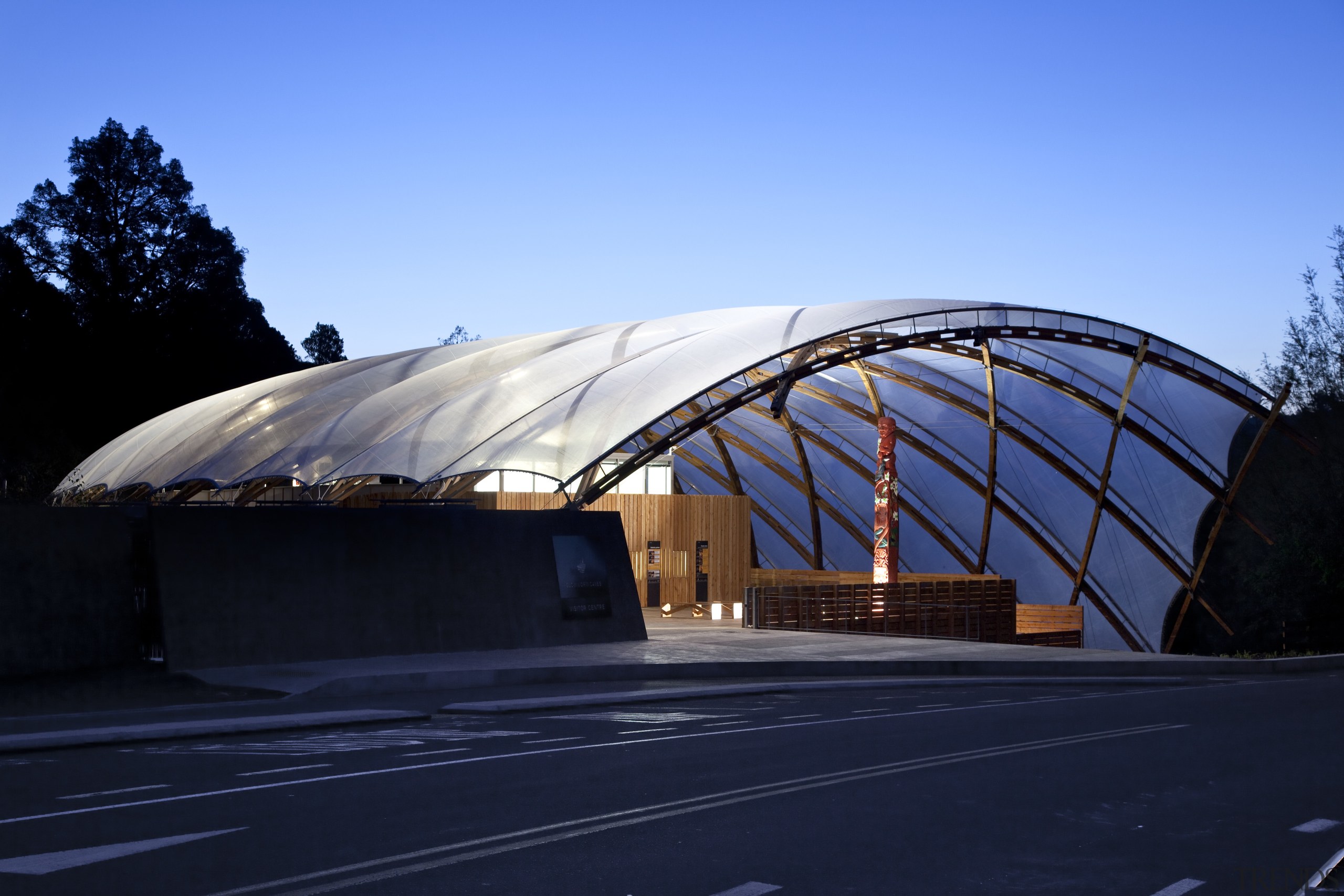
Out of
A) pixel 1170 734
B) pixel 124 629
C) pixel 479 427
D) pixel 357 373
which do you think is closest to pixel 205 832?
pixel 1170 734

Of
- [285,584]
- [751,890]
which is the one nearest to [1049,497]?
[285,584]

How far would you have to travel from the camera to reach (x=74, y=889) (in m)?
6.54

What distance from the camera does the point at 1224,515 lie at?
44.7m

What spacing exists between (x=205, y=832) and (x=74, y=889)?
1.49 metres

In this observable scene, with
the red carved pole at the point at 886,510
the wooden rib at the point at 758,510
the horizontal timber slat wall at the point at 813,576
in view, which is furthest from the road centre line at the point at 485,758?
the wooden rib at the point at 758,510

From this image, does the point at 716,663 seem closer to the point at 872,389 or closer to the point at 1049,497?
the point at 872,389

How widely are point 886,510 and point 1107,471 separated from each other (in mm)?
9714

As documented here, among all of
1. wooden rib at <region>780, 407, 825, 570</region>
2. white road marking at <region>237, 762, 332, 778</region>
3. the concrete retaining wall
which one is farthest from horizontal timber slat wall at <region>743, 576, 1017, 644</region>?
white road marking at <region>237, 762, 332, 778</region>

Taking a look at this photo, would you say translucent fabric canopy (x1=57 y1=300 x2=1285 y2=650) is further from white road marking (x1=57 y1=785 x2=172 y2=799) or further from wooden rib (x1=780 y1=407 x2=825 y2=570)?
white road marking (x1=57 y1=785 x2=172 y2=799)

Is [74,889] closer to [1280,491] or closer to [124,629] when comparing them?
[124,629]

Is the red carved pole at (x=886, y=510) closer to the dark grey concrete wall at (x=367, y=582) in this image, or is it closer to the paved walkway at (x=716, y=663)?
the paved walkway at (x=716, y=663)

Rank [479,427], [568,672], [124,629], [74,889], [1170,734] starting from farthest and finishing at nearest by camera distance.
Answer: [479,427]
[568,672]
[124,629]
[1170,734]
[74,889]

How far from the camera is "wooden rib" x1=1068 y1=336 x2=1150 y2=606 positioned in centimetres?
3919

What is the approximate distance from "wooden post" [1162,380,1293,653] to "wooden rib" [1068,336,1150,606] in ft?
2.99
